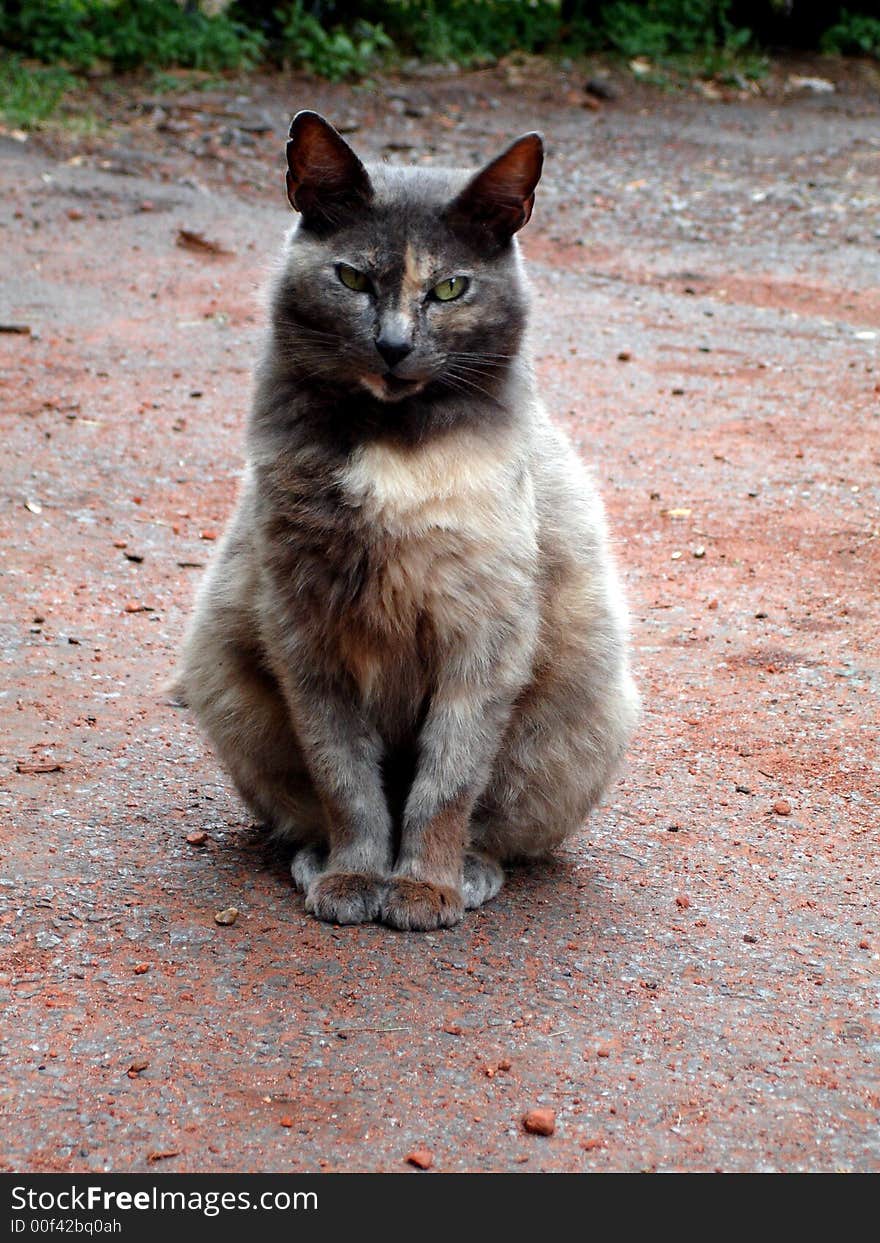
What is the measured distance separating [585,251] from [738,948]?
840 centimetres

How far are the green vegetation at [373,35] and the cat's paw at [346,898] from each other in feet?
32.4

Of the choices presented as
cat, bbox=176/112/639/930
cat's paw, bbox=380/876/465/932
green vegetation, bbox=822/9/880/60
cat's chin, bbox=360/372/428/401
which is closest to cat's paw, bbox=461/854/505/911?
→ cat, bbox=176/112/639/930

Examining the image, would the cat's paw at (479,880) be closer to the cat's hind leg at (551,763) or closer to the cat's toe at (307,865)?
the cat's hind leg at (551,763)

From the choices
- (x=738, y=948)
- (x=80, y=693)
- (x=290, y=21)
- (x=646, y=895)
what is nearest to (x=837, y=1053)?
(x=738, y=948)

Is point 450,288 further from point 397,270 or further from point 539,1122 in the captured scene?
point 539,1122

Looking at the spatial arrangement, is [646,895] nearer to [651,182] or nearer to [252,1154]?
[252,1154]

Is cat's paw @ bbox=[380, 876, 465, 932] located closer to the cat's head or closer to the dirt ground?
the dirt ground

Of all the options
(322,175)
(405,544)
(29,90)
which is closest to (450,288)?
(322,175)

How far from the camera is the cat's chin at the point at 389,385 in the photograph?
321cm

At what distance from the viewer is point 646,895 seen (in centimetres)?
376

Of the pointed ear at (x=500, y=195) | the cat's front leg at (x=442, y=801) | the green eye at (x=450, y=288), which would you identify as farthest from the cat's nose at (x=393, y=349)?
the cat's front leg at (x=442, y=801)

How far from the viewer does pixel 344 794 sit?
349 cm

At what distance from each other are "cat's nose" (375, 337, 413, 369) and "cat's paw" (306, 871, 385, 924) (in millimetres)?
1195

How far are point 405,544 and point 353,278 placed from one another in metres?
0.59
